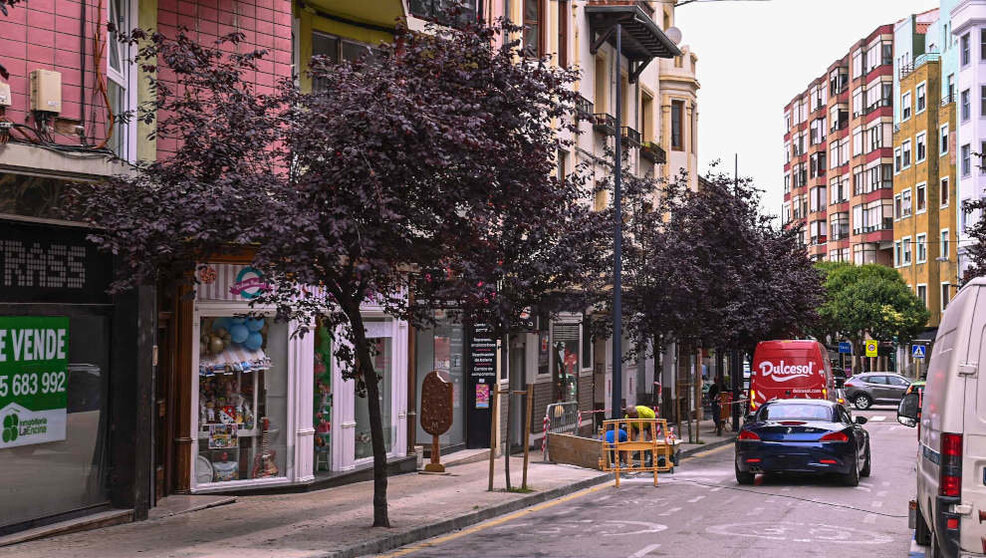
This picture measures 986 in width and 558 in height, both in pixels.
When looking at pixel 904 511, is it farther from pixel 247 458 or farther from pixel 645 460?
pixel 247 458

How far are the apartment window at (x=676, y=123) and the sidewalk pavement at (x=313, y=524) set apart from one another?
2724 cm

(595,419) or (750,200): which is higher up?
(750,200)

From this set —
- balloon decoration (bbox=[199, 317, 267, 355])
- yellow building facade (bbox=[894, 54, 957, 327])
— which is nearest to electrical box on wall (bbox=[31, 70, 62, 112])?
balloon decoration (bbox=[199, 317, 267, 355])

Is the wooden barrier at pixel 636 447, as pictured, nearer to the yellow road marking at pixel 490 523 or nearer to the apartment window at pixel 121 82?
the yellow road marking at pixel 490 523

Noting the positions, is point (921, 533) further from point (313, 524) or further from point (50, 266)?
point (50, 266)

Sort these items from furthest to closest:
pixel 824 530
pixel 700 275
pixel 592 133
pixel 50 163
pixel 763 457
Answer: pixel 592 133
pixel 700 275
pixel 763 457
pixel 824 530
pixel 50 163

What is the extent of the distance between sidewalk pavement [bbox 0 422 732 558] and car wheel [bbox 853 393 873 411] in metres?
36.6

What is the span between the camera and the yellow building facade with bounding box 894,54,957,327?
7369 centimetres

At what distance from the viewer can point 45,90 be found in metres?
12.9

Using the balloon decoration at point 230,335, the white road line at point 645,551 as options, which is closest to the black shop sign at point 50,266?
the balloon decoration at point 230,335

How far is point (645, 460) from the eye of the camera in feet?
78.3

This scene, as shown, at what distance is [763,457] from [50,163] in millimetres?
12525

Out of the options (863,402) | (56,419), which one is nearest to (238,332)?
(56,419)

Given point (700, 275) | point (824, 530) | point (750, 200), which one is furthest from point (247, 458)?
point (750, 200)
